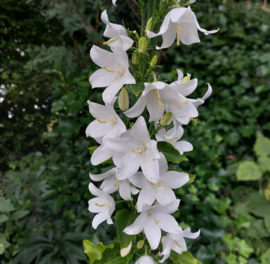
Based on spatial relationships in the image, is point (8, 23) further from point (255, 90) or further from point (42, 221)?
point (255, 90)

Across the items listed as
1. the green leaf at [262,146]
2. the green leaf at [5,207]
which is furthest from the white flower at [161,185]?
the green leaf at [262,146]

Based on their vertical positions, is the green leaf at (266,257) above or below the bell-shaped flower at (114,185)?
below

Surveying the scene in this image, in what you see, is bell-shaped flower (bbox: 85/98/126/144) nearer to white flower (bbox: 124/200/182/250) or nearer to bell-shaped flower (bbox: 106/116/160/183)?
bell-shaped flower (bbox: 106/116/160/183)

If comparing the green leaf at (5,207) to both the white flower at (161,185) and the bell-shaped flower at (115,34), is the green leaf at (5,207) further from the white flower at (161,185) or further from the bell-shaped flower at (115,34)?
the bell-shaped flower at (115,34)

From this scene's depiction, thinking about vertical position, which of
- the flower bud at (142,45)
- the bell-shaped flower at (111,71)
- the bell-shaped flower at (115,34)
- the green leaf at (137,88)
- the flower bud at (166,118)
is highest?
the bell-shaped flower at (115,34)

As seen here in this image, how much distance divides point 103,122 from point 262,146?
6.63 ft

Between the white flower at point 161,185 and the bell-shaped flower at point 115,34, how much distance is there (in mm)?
358

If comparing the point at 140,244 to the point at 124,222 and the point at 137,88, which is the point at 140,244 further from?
the point at 137,88

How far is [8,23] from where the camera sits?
2076mm

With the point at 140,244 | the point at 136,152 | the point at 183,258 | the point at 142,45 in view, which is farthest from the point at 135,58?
the point at 183,258

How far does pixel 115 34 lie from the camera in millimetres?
602

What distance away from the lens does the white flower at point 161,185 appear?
2.08ft

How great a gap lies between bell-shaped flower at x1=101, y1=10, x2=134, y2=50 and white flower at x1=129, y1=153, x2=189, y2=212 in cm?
36

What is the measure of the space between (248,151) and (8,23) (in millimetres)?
2865
